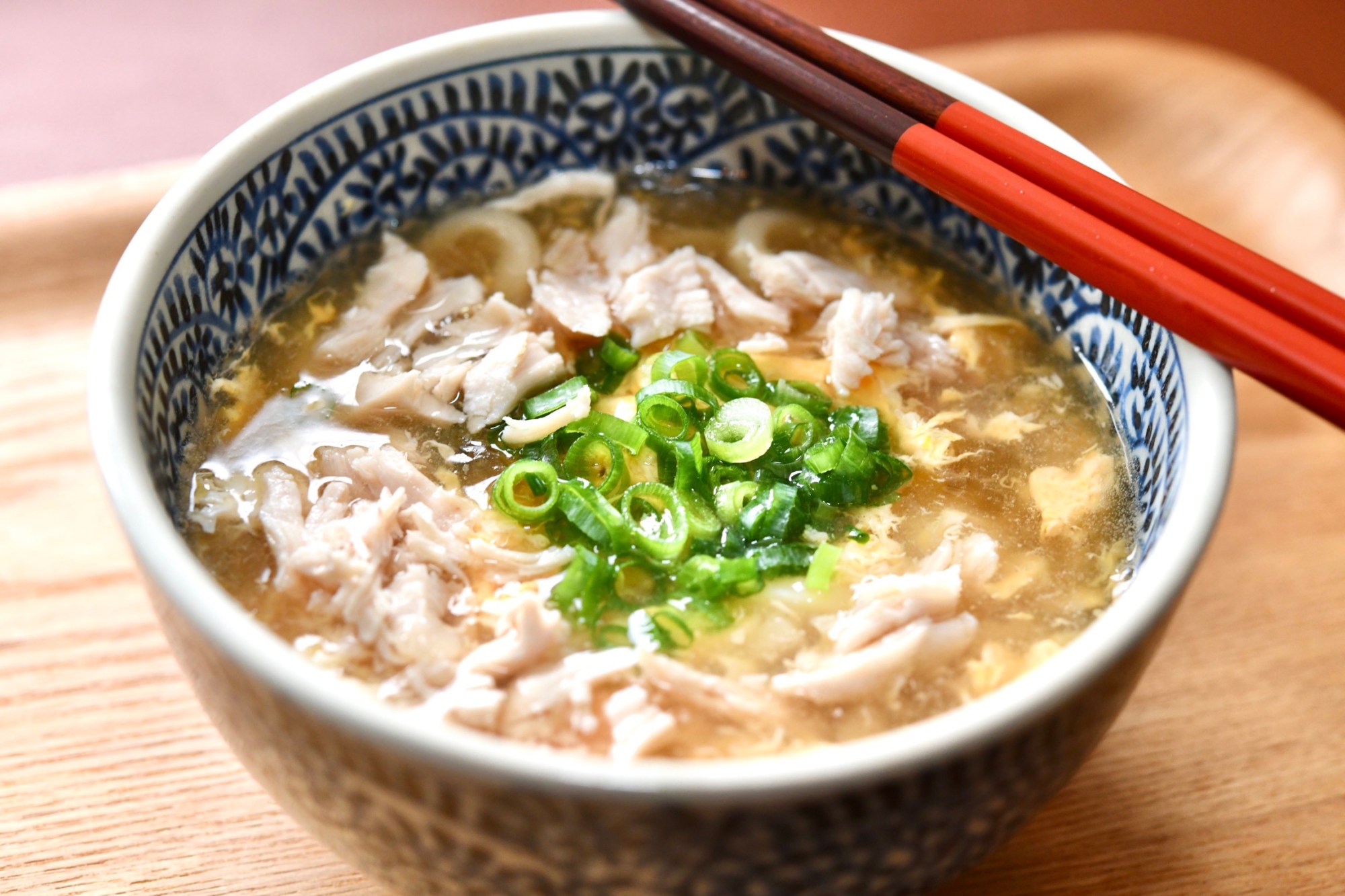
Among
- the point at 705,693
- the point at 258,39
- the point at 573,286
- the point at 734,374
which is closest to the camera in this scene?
the point at 705,693

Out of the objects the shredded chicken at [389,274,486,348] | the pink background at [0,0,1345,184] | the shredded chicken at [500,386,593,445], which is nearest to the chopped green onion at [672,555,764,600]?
the shredded chicken at [500,386,593,445]

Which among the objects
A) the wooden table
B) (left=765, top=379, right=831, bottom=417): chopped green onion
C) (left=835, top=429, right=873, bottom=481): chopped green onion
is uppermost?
(left=765, top=379, right=831, bottom=417): chopped green onion

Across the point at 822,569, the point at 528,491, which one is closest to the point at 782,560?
the point at 822,569

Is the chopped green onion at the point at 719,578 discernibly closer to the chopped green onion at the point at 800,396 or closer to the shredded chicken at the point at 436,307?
the chopped green onion at the point at 800,396

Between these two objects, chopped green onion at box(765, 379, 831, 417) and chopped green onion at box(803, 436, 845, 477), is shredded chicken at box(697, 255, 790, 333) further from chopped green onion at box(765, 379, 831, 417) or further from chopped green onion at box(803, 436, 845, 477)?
chopped green onion at box(803, 436, 845, 477)

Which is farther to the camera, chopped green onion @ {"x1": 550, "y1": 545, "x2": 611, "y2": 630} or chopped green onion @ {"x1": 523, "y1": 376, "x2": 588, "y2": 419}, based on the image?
chopped green onion @ {"x1": 523, "y1": 376, "x2": 588, "y2": 419}

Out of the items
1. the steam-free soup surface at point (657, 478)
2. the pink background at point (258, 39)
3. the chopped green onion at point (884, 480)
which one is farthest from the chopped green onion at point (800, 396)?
the pink background at point (258, 39)

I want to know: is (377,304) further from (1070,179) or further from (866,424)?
(1070,179)
